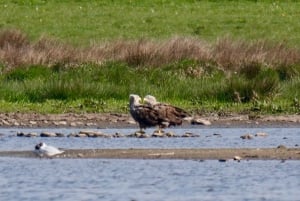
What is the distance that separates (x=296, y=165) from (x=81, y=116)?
6.80 meters

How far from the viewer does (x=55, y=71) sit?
82.9 ft

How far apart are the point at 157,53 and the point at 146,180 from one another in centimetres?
1089

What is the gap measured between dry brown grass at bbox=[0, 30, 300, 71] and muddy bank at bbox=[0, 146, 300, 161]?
7.98m

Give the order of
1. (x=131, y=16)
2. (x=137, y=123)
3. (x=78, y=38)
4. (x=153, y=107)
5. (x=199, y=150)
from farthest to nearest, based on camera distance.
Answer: (x=131, y=16) → (x=78, y=38) → (x=137, y=123) → (x=153, y=107) → (x=199, y=150)

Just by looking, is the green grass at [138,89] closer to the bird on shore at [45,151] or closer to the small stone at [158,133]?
the small stone at [158,133]

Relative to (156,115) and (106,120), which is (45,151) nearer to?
(156,115)

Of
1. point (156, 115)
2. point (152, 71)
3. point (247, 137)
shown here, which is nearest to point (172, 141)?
point (156, 115)

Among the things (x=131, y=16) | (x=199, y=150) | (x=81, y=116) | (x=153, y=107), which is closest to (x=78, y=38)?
(x=131, y=16)

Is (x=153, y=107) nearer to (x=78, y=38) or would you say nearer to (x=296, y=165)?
(x=296, y=165)

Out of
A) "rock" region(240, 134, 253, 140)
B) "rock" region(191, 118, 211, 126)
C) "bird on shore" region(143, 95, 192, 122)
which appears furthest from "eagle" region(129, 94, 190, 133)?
"rock" region(191, 118, 211, 126)

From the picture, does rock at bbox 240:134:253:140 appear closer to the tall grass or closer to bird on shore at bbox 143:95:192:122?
bird on shore at bbox 143:95:192:122

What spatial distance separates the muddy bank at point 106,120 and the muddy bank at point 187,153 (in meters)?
3.83

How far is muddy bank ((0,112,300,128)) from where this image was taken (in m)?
21.4

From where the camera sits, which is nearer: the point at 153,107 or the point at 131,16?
the point at 153,107
